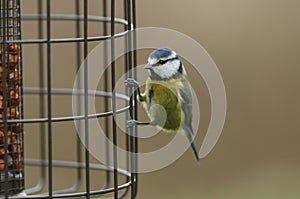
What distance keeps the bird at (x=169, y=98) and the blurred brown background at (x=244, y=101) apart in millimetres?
2619

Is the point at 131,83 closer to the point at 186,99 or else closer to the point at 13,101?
the point at 186,99

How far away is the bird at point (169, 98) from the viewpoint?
2617mm

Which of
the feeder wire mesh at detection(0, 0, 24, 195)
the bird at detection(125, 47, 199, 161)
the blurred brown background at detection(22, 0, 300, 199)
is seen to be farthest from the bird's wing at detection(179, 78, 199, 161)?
the blurred brown background at detection(22, 0, 300, 199)

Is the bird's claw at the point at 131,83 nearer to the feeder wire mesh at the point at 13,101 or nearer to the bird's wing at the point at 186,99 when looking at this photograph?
the bird's wing at the point at 186,99

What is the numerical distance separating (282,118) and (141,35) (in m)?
3.02

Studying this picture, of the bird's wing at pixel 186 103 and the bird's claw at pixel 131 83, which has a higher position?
the bird's claw at pixel 131 83

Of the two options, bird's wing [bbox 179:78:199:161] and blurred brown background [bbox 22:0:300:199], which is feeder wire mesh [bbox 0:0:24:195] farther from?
blurred brown background [bbox 22:0:300:199]

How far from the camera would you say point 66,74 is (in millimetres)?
5090

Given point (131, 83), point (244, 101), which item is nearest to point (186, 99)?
point (131, 83)

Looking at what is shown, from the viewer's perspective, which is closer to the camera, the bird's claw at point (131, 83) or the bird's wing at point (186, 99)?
the bird's claw at point (131, 83)

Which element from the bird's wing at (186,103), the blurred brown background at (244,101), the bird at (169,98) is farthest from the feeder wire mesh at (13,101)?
the blurred brown background at (244,101)

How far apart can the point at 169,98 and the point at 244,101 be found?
2.94 meters

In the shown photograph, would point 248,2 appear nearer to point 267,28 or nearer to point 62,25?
point 267,28

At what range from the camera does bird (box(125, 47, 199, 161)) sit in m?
2.62
